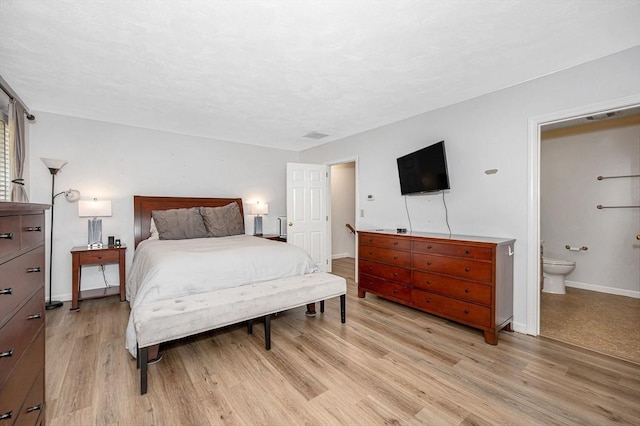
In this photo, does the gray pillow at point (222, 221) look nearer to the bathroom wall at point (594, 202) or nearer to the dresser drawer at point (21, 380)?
the dresser drawer at point (21, 380)

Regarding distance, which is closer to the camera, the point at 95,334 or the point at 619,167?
the point at 95,334

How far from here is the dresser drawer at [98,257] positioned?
11.3 feet

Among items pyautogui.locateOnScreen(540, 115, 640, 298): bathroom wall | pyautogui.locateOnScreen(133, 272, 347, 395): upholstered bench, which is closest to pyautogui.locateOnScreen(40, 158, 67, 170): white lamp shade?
pyautogui.locateOnScreen(133, 272, 347, 395): upholstered bench

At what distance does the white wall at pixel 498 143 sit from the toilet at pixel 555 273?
5.32 ft

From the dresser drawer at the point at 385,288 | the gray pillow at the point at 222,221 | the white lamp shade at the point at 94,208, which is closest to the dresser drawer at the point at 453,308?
the dresser drawer at the point at 385,288

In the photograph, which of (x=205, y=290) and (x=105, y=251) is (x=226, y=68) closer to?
(x=205, y=290)

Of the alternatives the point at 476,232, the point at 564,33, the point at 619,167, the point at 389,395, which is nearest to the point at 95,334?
the point at 389,395

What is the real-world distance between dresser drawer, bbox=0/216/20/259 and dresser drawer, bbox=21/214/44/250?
7cm

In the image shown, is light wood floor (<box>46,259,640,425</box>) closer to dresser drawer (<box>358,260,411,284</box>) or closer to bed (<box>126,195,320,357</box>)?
bed (<box>126,195,320,357</box>)

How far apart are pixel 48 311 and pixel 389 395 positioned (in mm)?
3972

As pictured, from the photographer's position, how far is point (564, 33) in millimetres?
1982

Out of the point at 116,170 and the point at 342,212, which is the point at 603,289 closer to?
the point at 342,212

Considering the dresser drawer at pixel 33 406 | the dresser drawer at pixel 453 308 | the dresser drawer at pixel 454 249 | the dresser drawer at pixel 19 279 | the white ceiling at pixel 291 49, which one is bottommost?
the dresser drawer at pixel 453 308

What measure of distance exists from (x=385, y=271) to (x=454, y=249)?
96 cm
